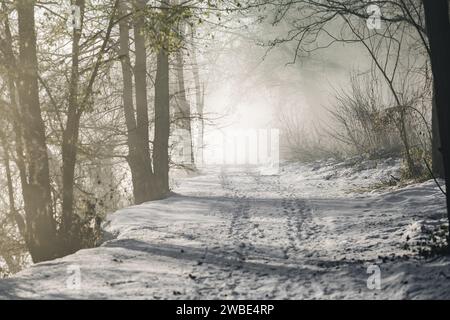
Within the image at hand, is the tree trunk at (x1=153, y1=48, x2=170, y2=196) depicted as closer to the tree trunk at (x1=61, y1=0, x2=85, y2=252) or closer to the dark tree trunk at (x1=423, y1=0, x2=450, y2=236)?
the tree trunk at (x1=61, y1=0, x2=85, y2=252)

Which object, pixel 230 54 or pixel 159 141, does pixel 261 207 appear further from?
pixel 230 54

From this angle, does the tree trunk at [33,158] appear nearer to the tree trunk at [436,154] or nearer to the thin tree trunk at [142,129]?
the thin tree trunk at [142,129]

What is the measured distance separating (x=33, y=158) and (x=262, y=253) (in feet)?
13.8

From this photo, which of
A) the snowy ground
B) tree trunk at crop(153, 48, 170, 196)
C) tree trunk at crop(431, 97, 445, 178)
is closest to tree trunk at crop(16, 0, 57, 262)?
the snowy ground

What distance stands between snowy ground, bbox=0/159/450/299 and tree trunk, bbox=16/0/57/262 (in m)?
1.12

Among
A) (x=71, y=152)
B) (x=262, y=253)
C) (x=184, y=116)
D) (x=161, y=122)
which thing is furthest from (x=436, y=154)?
(x=184, y=116)

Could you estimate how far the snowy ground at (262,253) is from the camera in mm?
5270

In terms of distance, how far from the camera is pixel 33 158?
8531 millimetres

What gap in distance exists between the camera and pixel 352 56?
3575 cm

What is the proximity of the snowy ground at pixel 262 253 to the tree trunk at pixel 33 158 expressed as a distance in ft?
3.67

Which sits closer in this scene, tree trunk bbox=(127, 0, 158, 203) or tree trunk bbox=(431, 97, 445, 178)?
tree trunk bbox=(431, 97, 445, 178)

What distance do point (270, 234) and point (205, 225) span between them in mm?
1372

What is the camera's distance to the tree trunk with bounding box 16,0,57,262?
8.42m

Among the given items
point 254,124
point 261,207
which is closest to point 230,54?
point 254,124
